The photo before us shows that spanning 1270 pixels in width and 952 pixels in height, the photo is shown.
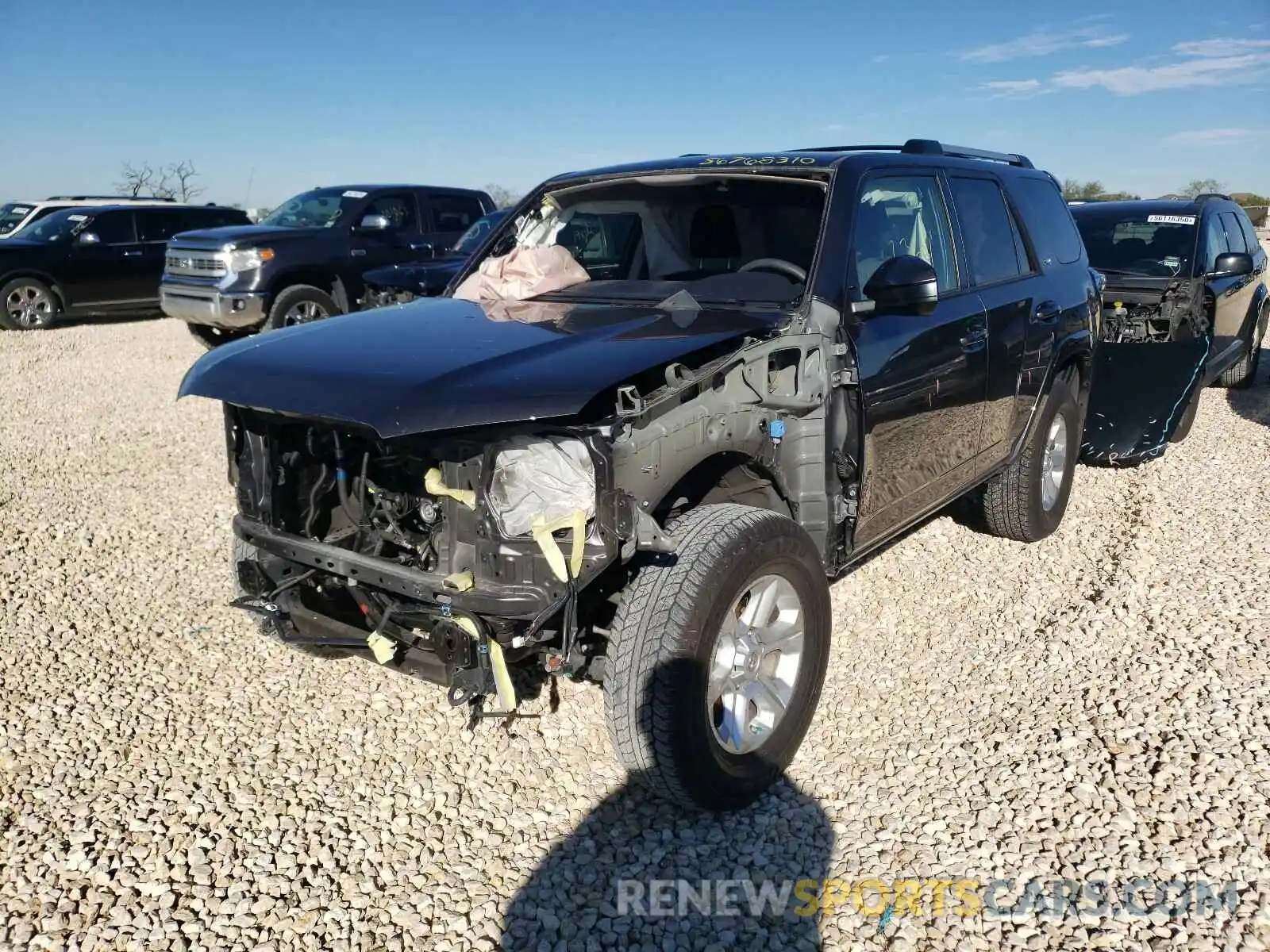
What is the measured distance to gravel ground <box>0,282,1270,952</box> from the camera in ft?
8.61

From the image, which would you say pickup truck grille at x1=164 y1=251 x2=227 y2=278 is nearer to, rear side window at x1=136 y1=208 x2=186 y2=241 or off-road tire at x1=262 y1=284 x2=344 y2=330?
off-road tire at x1=262 y1=284 x2=344 y2=330

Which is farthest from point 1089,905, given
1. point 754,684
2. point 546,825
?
point 546,825

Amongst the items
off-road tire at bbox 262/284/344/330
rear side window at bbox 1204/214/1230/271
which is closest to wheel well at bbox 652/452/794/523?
rear side window at bbox 1204/214/1230/271

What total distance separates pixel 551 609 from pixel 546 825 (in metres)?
0.83

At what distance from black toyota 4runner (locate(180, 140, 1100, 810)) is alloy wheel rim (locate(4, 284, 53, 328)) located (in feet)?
40.3

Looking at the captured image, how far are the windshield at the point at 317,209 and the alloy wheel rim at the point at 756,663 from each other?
9.70 meters

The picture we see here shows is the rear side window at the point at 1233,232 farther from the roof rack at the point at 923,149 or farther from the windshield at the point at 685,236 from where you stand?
the windshield at the point at 685,236

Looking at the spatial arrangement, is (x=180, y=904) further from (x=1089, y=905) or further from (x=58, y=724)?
(x=1089, y=905)

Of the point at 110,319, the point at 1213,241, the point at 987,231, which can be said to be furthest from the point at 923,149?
the point at 110,319

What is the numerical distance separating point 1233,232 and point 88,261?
14584 mm

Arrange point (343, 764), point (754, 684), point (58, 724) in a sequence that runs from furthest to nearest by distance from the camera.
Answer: point (58, 724) < point (343, 764) < point (754, 684)

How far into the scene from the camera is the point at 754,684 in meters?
3.14

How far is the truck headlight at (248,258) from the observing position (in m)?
10.5

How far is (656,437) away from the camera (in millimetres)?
2785
